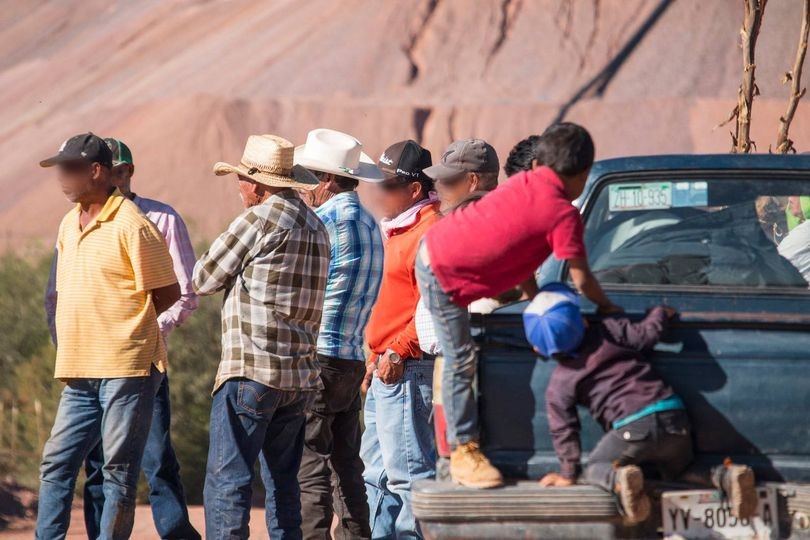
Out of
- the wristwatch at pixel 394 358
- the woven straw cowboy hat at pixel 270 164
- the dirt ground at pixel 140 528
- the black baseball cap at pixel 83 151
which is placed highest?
the black baseball cap at pixel 83 151

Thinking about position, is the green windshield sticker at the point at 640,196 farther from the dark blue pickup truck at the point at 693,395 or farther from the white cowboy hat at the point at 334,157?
the white cowboy hat at the point at 334,157

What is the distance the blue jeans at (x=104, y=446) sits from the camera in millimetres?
5188

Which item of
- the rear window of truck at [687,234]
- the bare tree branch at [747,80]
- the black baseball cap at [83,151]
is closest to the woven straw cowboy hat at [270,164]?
the black baseball cap at [83,151]

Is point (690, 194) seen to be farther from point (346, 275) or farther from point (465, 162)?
point (346, 275)

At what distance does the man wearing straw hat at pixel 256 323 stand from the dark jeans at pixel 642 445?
1.55m

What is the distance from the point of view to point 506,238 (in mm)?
4141

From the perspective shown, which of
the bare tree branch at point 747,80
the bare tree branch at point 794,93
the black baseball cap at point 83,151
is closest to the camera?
the black baseball cap at point 83,151

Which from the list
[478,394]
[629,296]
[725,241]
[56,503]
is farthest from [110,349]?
[725,241]

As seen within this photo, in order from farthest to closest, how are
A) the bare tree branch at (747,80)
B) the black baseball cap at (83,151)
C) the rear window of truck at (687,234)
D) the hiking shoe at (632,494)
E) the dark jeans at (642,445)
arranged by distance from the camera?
the bare tree branch at (747,80), the black baseball cap at (83,151), the rear window of truck at (687,234), the dark jeans at (642,445), the hiking shoe at (632,494)

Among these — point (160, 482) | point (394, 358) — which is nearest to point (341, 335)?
point (394, 358)

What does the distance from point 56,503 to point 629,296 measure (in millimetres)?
2685

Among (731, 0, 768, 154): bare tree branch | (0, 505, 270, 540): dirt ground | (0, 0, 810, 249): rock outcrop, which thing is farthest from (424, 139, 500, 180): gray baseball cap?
(0, 0, 810, 249): rock outcrop

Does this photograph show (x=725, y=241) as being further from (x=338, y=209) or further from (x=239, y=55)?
(x=239, y=55)

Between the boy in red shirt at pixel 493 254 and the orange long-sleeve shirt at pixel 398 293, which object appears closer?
the boy in red shirt at pixel 493 254
